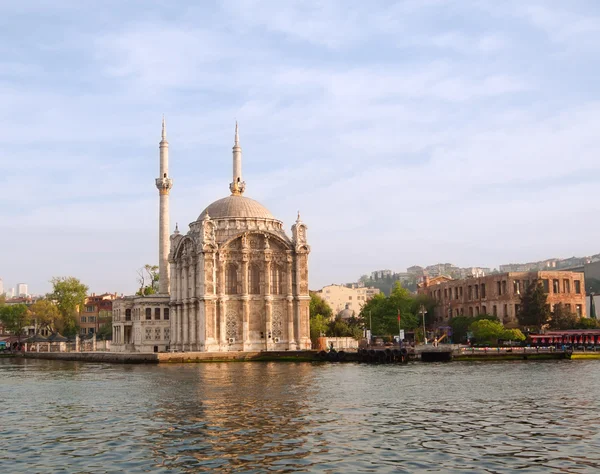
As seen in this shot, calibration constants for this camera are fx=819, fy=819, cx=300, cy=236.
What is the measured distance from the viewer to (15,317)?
137 meters

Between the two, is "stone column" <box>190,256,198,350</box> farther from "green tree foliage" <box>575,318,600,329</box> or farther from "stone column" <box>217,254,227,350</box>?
"green tree foliage" <box>575,318,600,329</box>

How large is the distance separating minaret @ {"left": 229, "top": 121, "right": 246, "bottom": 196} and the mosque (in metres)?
3.82

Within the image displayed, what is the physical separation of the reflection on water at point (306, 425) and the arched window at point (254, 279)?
4002 cm

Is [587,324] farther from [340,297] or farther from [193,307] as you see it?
[340,297]

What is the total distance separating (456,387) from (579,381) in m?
8.38

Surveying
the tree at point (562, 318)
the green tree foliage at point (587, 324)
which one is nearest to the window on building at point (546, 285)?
the tree at point (562, 318)

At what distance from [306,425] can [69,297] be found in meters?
113

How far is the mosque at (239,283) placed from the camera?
3465 inches

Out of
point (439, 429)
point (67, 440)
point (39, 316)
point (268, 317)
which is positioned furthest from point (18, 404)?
point (39, 316)

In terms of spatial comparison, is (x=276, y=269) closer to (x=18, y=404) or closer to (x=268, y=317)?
(x=268, y=317)

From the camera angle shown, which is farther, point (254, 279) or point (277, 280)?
point (277, 280)

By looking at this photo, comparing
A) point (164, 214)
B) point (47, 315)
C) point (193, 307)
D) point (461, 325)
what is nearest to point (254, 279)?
point (193, 307)

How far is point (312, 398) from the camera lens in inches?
1512

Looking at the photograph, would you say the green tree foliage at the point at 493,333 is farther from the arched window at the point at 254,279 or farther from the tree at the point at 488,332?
the arched window at the point at 254,279
